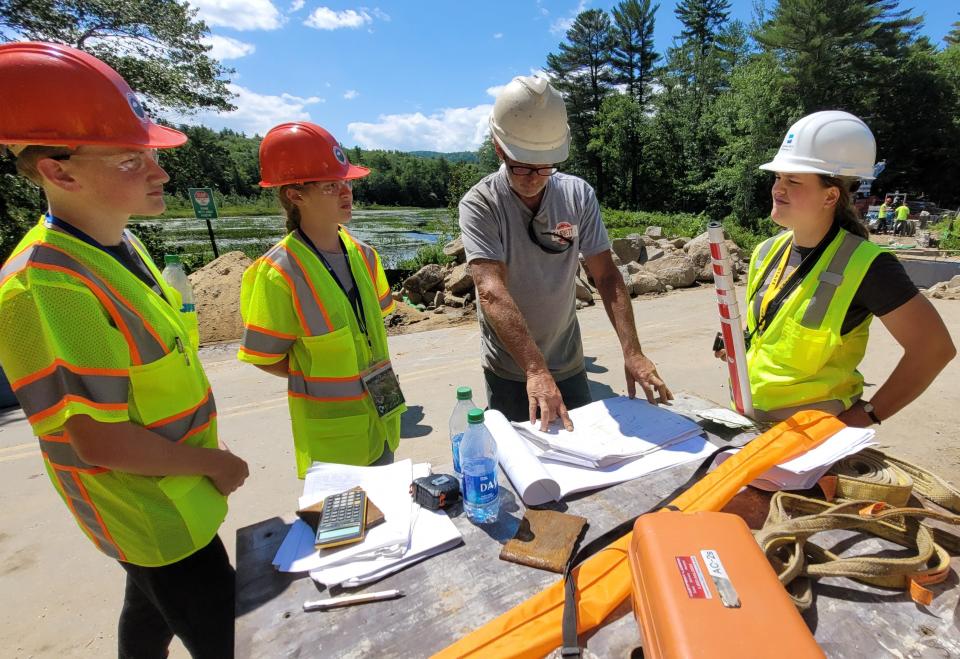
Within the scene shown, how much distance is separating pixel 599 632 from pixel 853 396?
5.09ft

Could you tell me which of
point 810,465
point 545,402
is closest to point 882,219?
point 810,465

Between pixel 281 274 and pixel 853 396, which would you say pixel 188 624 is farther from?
pixel 853 396

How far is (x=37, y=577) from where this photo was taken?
9.85 feet

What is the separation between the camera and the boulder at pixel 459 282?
10.6m

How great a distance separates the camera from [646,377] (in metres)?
1.99

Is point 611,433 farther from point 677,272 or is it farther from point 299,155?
point 677,272

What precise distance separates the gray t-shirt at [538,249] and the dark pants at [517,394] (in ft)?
0.16

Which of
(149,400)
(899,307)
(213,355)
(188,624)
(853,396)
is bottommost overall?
(213,355)

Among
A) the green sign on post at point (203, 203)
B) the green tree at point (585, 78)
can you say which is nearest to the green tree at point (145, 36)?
the green sign on post at point (203, 203)

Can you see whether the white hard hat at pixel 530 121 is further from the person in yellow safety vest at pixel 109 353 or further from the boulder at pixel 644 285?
the boulder at pixel 644 285

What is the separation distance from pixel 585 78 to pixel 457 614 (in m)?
52.3

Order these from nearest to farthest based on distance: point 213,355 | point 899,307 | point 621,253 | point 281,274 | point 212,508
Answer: point 212,508, point 899,307, point 281,274, point 213,355, point 621,253

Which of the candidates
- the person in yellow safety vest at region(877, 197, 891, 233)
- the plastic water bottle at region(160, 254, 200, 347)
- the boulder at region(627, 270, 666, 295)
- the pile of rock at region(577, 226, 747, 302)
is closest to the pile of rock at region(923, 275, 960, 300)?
the pile of rock at region(577, 226, 747, 302)

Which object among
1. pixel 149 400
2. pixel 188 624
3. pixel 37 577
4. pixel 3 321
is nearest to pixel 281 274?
pixel 149 400
